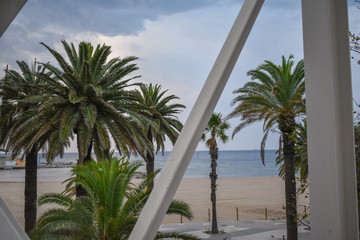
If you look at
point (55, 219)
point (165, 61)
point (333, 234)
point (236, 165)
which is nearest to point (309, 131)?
point (333, 234)

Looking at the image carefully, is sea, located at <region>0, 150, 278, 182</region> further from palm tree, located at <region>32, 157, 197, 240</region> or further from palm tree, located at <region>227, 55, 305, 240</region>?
palm tree, located at <region>32, 157, 197, 240</region>

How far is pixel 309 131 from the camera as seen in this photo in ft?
3.50

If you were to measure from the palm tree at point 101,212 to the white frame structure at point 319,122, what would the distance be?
5743 millimetres

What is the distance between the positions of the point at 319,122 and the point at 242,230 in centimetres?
2257

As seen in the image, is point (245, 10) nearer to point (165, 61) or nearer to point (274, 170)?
point (274, 170)

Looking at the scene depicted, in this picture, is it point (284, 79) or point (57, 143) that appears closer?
point (57, 143)

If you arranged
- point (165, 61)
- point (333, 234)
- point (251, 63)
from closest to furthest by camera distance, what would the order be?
point (333, 234)
point (165, 61)
point (251, 63)

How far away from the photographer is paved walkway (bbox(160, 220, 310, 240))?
19531 millimetres

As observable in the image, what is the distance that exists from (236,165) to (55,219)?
72.5m

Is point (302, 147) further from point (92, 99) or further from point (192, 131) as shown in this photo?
point (192, 131)

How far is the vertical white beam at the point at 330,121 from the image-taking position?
1.00 meters

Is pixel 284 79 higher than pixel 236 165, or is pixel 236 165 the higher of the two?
pixel 284 79

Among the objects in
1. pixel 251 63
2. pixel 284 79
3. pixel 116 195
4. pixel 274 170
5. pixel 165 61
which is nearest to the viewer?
pixel 116 195

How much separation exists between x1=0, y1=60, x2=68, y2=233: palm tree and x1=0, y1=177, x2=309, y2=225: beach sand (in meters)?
14.1
